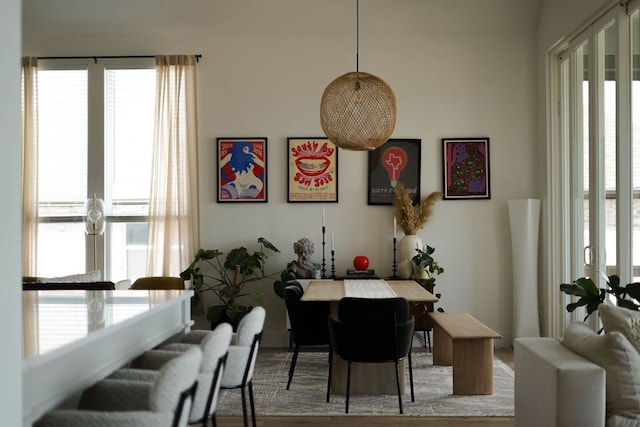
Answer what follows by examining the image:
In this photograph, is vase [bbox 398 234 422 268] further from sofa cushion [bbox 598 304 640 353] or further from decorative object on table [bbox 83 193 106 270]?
sofa cushion [bbox 598 304 640 353]

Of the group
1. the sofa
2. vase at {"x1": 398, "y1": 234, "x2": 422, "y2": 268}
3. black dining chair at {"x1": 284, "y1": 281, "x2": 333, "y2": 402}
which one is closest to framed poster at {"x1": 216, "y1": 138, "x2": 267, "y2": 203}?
vase at {"x1": 398, "y1": 234, "x2": 422, "y2": 268}

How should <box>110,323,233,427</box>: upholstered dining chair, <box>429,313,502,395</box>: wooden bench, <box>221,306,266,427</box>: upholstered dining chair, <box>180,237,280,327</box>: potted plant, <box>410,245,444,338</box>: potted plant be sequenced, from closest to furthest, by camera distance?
<box>110,323,233,427</box>: upholstered dining chair → <box>221,306,266,427</box>: upholstered dining chair → <box>429,313,502,395</box>: wooden bench → <box>410,245,444,338</box>: potted plant → <box>180,237,280,327</box>: potted plant

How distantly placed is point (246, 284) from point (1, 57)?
5.38m

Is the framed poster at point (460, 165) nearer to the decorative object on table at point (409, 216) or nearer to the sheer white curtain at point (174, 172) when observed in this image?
the decorative object on table at point (409, 216)

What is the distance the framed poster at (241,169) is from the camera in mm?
6785

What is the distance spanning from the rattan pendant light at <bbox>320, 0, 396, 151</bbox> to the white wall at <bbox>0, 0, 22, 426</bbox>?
3.34 metres

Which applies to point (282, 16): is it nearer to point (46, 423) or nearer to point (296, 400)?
point (296, 400)

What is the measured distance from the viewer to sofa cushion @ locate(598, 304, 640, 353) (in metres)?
3.11

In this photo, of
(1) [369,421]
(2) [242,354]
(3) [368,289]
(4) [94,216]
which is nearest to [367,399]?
(1) [369,421]

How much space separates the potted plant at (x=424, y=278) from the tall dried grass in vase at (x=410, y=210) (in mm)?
266

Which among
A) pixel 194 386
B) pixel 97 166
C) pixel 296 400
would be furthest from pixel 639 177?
pixel 97 166

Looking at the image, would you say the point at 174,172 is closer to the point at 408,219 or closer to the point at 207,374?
the point at 408,219

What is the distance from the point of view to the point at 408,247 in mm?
6461

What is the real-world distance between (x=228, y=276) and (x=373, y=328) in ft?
9.59
